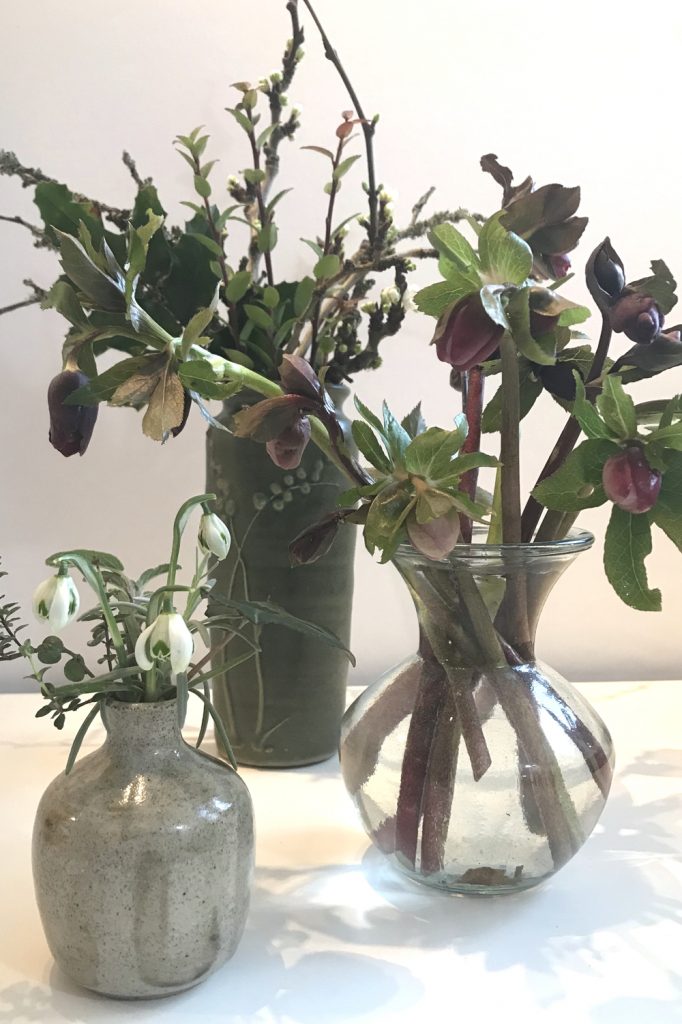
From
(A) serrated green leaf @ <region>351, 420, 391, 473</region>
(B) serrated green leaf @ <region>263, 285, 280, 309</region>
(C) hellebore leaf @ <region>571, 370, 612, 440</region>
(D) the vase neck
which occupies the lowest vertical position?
(D) the vase neck

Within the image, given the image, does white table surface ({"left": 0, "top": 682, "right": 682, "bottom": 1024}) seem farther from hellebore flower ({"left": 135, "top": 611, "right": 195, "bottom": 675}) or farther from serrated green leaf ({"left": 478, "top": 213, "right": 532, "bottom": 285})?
serrated green leaf ({"left": 478, "top": 213, "right": 532, "bottom": 285})

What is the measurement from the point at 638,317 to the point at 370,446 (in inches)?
5.5

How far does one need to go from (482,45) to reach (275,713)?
2.26ft

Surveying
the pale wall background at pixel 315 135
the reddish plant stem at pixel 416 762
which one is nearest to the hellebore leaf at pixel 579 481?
the reddish plant stem at pixel 416 762

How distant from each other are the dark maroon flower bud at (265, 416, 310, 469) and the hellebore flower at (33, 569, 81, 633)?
0.11 meters

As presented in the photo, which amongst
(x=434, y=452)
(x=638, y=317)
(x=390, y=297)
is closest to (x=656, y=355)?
(x=638, y=317)

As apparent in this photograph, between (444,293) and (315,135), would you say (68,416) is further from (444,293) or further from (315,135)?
(315,135)

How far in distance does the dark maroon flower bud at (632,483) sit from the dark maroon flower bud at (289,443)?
0.45 feet

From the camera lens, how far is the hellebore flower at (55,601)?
36cm

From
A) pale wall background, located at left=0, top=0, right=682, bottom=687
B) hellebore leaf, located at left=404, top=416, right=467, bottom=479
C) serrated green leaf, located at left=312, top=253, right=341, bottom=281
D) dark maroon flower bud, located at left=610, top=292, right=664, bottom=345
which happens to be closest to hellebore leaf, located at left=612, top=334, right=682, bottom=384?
dark maroon flower bud, located at left=610, top=292, right=664, bottom=345

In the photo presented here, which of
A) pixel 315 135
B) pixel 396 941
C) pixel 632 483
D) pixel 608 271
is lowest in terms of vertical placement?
pixel 396 941

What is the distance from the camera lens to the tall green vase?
24.6 inches

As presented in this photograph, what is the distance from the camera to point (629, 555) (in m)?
0.40

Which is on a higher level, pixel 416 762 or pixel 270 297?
pixel 270 297
